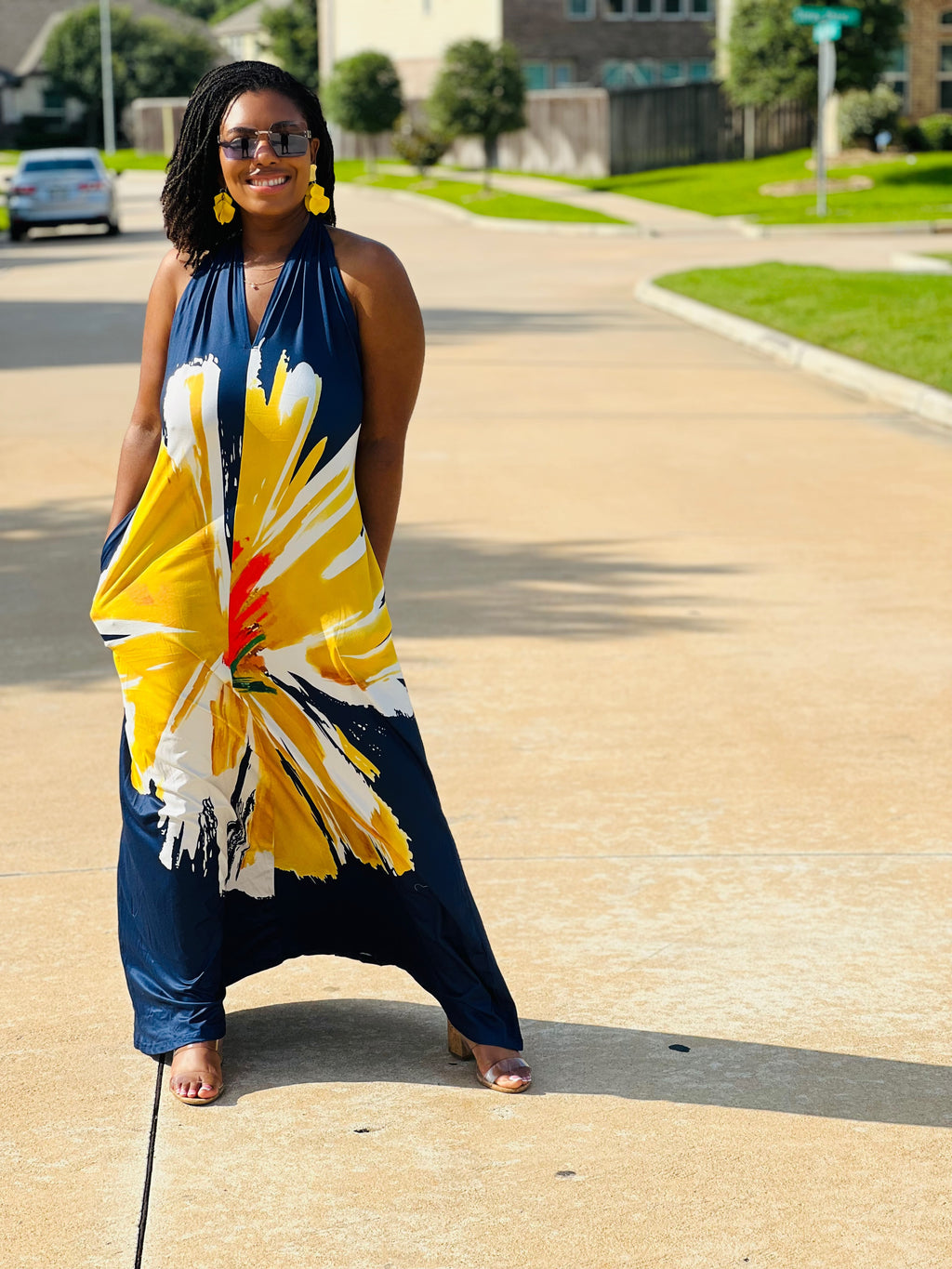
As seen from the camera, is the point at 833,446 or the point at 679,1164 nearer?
the point at 679,1164

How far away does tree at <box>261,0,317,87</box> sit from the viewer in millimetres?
75625

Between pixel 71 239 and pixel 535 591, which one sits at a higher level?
pixel 71 239

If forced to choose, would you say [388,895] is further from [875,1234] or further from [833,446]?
[833,446]

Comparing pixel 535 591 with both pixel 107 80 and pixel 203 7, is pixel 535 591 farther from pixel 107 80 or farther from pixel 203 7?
pixel 203 7

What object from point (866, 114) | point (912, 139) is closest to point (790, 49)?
point (866, 114)

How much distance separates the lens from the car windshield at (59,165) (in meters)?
31.8

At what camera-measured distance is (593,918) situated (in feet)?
14.1

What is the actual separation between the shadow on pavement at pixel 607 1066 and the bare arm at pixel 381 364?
96cm

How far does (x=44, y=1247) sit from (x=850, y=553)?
575 centimetres

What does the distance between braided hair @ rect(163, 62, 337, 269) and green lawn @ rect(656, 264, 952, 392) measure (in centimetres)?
936

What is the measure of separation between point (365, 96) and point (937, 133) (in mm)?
17268

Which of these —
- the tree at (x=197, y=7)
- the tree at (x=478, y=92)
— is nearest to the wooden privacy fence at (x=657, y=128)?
the tree at (x=478, y=92)

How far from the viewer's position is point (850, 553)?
26.3 ft

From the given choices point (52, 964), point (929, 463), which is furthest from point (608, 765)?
point (929, 463)
